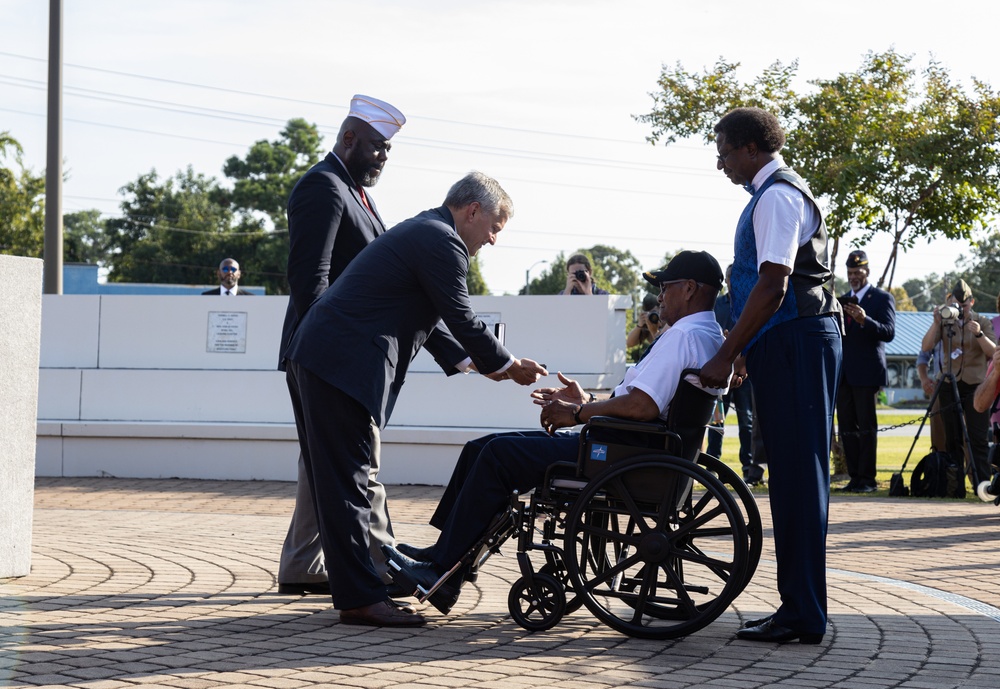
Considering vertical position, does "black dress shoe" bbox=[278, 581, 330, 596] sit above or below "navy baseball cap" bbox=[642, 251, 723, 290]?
below

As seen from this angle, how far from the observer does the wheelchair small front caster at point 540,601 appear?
16.6 feet

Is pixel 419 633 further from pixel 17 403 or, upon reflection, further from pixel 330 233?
pixel 17 403

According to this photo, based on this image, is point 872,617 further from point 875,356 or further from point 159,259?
point 159,259

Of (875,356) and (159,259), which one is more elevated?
(159,259)

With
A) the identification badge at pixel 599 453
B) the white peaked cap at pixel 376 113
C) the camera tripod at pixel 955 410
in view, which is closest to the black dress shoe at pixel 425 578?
the identification badge at pixel 599 453

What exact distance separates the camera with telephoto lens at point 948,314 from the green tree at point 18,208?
37400 mm

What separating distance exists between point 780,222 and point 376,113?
2.03 meters

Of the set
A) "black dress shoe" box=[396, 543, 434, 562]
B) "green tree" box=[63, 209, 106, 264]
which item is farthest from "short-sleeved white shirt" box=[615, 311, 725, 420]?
"green tree" box=[63, 209, 106, 264]

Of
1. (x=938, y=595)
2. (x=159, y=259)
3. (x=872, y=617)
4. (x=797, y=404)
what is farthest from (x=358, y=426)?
(x=159, y=259)

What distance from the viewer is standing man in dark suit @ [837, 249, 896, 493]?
38.1 ft

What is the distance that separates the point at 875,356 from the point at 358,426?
760cm

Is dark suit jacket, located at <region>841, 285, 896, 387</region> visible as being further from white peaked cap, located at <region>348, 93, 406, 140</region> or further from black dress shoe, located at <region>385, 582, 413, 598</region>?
black dress shoe, located at <region>385, 582, 413, 598</region>

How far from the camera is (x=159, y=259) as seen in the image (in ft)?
263

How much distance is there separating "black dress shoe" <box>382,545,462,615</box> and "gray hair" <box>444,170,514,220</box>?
1542 mm
